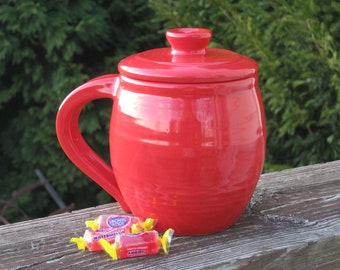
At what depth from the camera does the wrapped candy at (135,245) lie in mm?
989

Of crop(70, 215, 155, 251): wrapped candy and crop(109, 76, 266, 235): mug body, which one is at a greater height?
crop(109, 76, 266, 235): mug body

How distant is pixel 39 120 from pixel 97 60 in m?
0.40

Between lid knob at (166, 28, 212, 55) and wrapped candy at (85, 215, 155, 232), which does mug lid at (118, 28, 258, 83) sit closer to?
lid knob at (166, 28, 212, 55)

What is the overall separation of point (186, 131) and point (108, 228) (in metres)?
0.26

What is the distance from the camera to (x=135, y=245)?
3.26 feet

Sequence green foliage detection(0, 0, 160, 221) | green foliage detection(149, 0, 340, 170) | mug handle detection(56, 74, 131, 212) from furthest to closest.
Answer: green foliage detection(0, 0, 160, 221) → green foliage detection(149, 0, 340, 170) → mug handle detection(56, 74, 131, 212)

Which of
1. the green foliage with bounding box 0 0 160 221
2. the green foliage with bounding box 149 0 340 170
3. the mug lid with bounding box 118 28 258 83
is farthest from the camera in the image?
the green foliage with bounding box 0 0 160 221

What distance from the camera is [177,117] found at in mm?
969

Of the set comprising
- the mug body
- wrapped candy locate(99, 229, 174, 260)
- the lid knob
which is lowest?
wrapped candy locate(99, 229, 174, 260)

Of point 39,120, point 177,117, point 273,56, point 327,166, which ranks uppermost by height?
point 177,117

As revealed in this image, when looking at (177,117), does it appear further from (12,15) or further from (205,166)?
(12,15)

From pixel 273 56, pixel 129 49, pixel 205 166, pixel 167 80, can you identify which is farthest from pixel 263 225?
pixel 129 49

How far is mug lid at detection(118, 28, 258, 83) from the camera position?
958mm

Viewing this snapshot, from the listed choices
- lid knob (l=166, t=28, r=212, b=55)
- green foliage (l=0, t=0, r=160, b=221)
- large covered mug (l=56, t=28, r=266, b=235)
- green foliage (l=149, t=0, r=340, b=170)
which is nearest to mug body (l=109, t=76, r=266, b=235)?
large covered mug (l=56, t=28, r=266, b=235)
